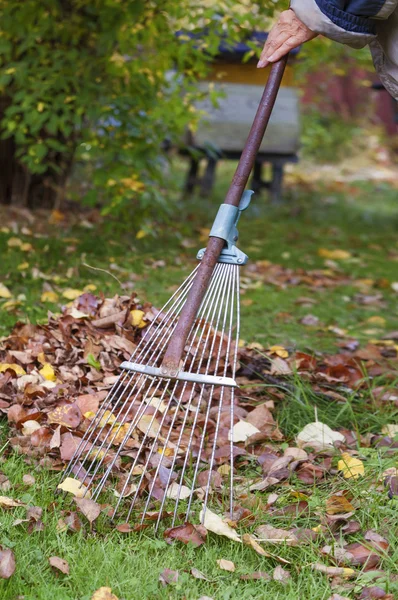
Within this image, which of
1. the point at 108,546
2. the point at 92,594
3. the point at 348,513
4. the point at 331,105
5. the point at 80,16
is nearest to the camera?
the point at 92,594

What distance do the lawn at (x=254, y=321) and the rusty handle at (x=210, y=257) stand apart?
48 centimetres

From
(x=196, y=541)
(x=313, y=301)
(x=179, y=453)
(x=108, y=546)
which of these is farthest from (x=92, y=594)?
(x=313, y=301)

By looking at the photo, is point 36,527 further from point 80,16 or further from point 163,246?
point 80,16

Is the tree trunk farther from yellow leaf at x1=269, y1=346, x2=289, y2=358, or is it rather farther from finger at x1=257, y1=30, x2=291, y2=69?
finger at x1=257, y1=30, x2=291, y2=69

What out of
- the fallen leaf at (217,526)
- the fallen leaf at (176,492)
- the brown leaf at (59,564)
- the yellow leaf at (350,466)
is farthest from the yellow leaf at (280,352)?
the brown leaf at (59,564)

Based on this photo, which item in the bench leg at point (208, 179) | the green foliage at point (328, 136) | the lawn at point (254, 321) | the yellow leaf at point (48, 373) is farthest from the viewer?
the green foliage at point (328, 136)

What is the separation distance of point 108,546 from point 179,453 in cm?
51

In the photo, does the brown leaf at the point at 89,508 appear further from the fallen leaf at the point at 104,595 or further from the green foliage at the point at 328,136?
the green foliage at the point at 328,136

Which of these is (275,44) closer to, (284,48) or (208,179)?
(284,48)

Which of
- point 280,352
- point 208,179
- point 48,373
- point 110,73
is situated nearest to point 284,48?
point 280,352

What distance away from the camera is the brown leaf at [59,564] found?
1.81 meters

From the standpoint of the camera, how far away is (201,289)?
2230 millimetres

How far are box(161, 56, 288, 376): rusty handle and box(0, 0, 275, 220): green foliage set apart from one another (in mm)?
1837

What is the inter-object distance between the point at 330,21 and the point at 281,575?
1.51 m
